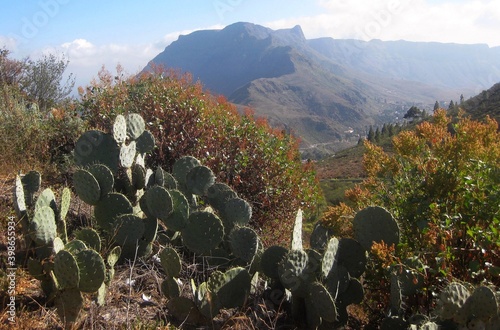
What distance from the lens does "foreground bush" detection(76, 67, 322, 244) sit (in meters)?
6.00

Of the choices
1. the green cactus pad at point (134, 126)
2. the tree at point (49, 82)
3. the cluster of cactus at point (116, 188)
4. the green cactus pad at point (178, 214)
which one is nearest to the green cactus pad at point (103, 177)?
the cluster of cactus at point (116, 188)

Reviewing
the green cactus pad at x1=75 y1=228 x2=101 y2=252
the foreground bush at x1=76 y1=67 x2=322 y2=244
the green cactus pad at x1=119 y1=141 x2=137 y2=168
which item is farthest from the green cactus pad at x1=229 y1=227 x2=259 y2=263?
the foreground bush at x1=76 y1=67 x2=322 y2=244

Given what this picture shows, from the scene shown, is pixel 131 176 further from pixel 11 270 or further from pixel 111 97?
pixel 111 97

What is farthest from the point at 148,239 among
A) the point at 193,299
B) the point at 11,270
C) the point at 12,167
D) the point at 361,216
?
the point at 12,167

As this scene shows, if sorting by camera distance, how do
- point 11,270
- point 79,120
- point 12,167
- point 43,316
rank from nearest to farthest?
point 43,316
point 11,270
point 12,167
point 79,120

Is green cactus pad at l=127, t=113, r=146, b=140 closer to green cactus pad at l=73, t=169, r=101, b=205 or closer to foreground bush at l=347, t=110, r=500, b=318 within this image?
green cactus pad at l=73, t=169, r=101, b=205

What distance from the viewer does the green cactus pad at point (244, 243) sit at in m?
3.37

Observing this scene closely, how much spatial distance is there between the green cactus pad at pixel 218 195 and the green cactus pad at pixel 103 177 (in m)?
1.00

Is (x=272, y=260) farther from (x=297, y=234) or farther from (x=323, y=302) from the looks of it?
(x=323, y=302)

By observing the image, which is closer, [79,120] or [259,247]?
[259,247]

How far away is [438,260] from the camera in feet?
8.24

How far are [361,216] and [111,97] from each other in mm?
5422

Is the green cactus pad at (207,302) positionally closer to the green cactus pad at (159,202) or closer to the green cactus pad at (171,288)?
the green cactus pad at (171,288)

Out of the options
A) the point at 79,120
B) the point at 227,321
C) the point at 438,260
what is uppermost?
the point at 79,120
